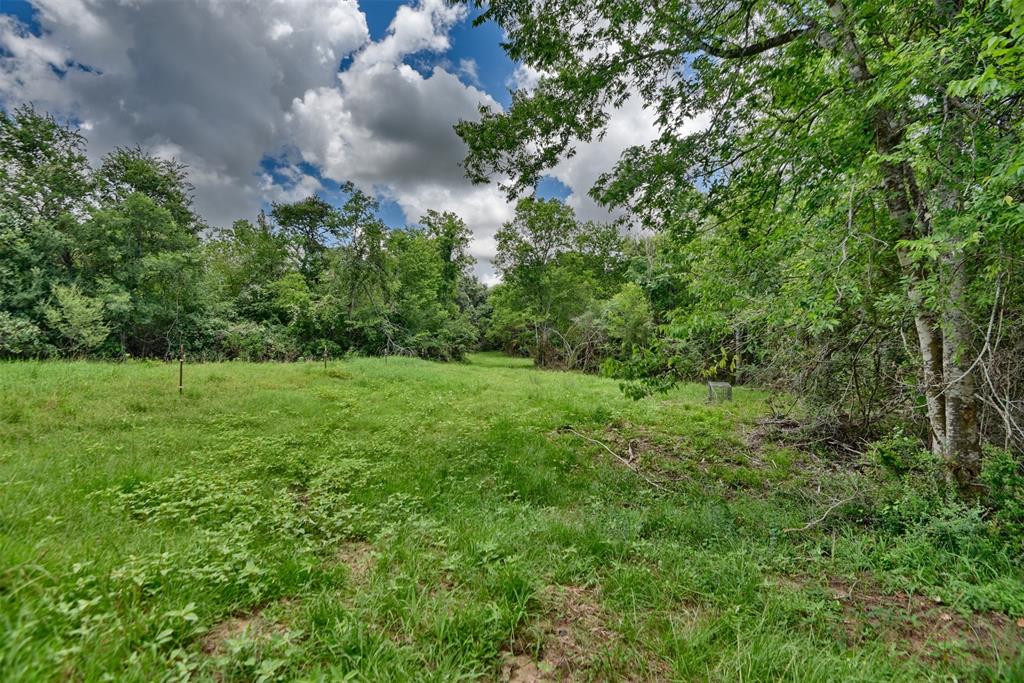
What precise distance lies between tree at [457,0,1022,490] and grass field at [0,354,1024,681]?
1.96 m

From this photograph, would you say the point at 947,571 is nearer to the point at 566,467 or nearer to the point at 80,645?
the point at 566,467

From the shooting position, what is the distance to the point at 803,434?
5.86 meters

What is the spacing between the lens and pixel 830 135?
341 centimetres

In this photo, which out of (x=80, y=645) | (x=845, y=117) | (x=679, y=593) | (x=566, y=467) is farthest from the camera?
(x=566, y=467)

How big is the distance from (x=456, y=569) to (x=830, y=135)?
16.1 ft

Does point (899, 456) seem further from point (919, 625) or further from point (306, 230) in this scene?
point (306, 230)

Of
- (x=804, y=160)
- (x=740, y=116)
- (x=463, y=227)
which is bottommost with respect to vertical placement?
(x=804, y=160)

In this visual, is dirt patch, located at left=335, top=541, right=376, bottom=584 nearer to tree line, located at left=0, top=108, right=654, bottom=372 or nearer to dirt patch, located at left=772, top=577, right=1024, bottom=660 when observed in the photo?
dirt patch, located at left=772, top=577, right=1024, bottom=660

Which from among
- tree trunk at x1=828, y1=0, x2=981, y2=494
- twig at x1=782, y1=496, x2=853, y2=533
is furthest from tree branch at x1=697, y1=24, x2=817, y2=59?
twig at x1=782, y1=496, x2=853, y2=533

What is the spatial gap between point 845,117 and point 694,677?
14.6ft

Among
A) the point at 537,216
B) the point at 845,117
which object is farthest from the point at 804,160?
the point at 537,216

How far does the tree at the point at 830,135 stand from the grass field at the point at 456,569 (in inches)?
77.1

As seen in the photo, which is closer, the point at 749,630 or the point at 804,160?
the point at 749,630

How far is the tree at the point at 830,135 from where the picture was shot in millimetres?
2637
